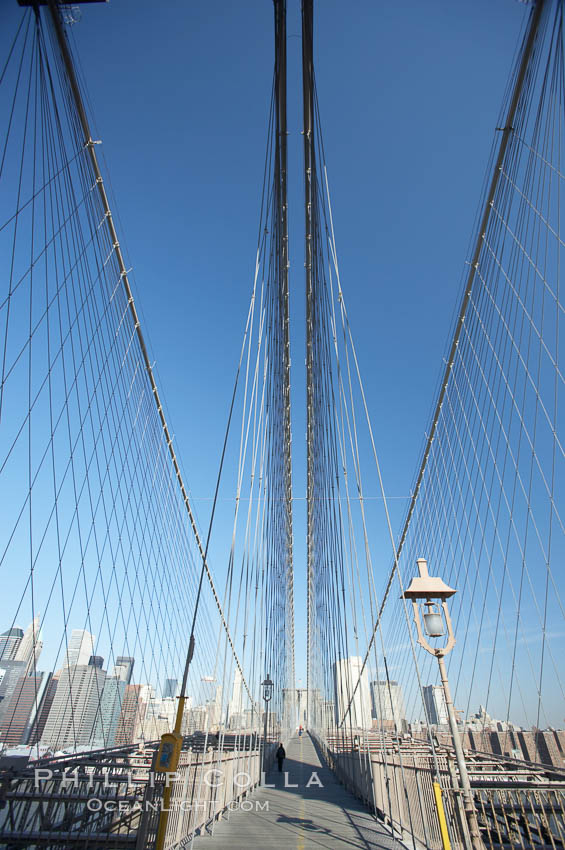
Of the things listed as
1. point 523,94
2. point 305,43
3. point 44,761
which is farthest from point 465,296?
point 44,761

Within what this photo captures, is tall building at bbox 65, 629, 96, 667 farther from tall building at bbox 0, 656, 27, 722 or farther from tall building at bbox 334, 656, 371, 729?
tall building at bbox 334, 656, 371, 729

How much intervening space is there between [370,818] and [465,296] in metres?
9.71

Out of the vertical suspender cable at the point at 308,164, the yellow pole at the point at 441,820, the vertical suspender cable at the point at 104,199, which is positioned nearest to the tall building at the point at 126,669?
the vertical suspender cable at the point at 104,199

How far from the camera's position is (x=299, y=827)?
205 inches

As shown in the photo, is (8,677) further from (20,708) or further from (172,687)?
(172,687)

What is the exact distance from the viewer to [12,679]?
806 centimetres

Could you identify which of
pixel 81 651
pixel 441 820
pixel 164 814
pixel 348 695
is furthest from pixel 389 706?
pixel 164 814

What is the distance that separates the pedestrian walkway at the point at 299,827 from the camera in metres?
4.50

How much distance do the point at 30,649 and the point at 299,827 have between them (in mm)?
5088

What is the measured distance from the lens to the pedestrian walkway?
4496 mm

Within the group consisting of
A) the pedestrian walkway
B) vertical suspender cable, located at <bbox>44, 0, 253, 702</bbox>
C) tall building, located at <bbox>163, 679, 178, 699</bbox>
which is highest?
vertical suspender cable, located at <bbox>44, 0, 253, 702</bbox>

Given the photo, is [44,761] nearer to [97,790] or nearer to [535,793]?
[97,790]

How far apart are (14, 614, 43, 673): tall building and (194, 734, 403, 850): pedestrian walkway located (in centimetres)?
351

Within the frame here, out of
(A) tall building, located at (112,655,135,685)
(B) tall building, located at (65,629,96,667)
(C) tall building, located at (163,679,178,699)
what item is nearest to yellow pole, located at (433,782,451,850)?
(B) tall building, located at (65,629,96,667)
